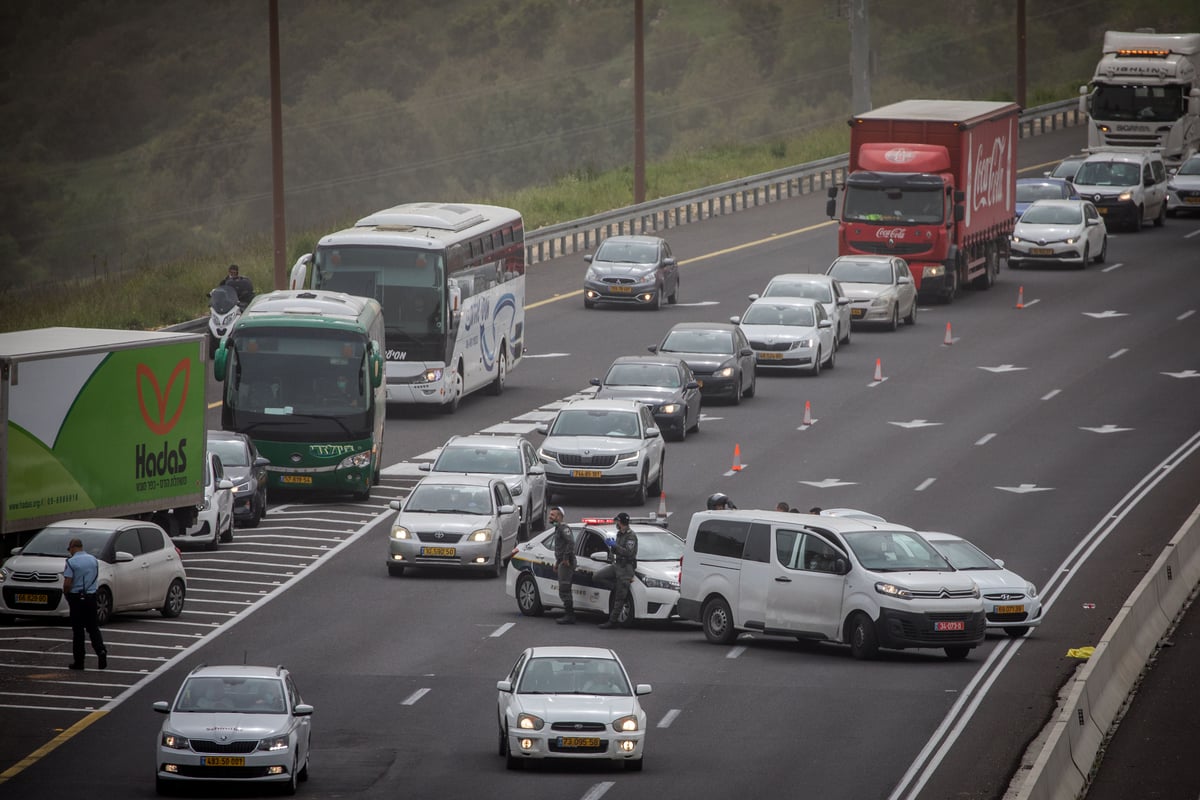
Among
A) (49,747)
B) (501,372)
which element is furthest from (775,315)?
(49,747)

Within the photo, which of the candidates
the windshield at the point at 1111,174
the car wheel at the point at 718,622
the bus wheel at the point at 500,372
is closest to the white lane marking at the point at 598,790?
the car wheel at the point at 718,622

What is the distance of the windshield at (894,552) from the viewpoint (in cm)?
2672

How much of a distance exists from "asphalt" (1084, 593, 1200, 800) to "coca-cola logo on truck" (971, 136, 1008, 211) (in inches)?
1088

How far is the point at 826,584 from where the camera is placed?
2688cm

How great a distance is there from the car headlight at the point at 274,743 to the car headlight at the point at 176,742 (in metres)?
0.65

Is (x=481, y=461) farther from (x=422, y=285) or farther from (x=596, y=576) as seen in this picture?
(x=422, y=285)

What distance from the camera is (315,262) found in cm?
4200

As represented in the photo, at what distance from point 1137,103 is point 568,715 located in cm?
5676

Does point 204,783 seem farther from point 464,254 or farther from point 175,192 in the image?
point 175,192

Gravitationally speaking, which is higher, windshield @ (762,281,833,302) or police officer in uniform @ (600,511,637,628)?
windshield @ (762,281,833,302)

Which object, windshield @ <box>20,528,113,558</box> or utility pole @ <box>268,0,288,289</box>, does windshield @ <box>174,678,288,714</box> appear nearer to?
windshield @ <box>20,528,113,558</box>

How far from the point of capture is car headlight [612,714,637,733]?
20984 mm

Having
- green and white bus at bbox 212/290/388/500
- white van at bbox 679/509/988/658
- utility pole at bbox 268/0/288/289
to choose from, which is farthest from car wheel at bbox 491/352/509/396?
white van at bbox 679/509/988/658

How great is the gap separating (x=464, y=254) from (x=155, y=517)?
1228cm
